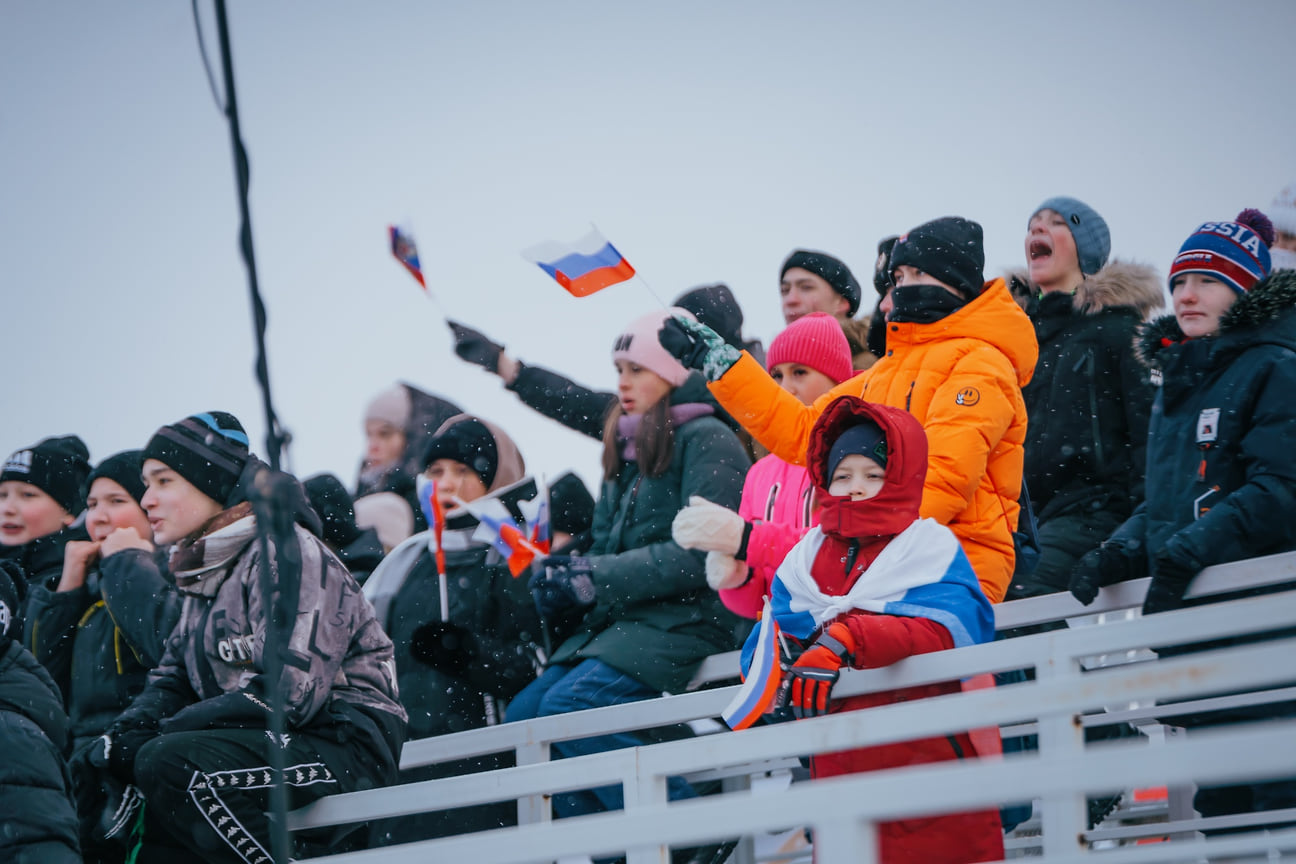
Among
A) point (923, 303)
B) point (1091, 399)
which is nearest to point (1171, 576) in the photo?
point (923, 303)

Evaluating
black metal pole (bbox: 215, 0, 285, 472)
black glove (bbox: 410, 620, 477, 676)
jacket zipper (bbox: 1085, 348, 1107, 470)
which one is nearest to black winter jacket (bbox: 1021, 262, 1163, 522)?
jacket zipper (bbox: 1085, 348, 1107, 470)

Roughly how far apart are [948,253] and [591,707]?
1.98 metres

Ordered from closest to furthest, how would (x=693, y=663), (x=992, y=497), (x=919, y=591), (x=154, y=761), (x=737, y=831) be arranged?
(x=737, y=831) < (x=919, y=591) < (x=154, y=761) < (x=992, y=497) < (x=693, y=663)

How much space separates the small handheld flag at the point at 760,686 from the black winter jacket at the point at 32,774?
1997 millimetres

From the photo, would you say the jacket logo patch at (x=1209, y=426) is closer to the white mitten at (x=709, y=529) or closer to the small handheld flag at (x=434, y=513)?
the white mitten at (x=709, y=529)

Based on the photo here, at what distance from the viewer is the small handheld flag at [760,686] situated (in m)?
3.62

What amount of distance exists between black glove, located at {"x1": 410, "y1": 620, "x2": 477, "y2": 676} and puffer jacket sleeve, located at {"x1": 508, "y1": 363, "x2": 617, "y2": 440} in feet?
4.38

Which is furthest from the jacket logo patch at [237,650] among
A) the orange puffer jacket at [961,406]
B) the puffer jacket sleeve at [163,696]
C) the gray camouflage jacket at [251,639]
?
the orange puffer jacket at [961,406]

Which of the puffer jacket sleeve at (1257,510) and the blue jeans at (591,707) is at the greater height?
the puffer jacket sleeve at (1257,510)

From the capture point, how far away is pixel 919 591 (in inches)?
148

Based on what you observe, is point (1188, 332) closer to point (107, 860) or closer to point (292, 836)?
point (292, 836)

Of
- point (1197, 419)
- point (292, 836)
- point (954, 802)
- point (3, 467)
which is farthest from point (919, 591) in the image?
point (3, 467)

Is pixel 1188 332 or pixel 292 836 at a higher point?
pixel 1188 332

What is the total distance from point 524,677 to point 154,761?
1.88m
